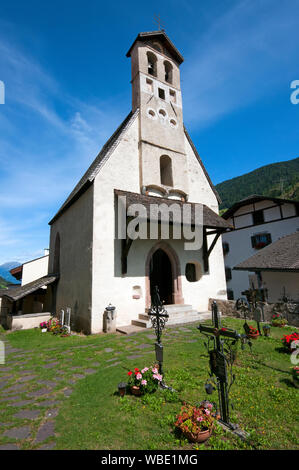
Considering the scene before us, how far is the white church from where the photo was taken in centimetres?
1121

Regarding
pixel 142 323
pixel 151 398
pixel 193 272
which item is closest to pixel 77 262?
pixel 142 323

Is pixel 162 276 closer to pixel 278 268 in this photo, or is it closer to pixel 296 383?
pixel 278 268

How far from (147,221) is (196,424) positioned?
8759mm

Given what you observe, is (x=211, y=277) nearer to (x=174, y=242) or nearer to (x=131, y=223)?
(x=174, y=242)

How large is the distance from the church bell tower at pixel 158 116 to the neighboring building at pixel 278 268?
292 inches

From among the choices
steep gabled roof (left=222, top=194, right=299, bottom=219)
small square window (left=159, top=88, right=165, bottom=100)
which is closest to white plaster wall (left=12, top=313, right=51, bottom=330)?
small square window (left=159, top=88, right=165, bottom=100)

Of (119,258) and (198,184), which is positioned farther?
(198,184)

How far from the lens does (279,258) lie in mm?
16266

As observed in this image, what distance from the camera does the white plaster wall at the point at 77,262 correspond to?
11234mm

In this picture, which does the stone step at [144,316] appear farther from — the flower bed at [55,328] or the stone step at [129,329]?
the flower bed at [55,328]

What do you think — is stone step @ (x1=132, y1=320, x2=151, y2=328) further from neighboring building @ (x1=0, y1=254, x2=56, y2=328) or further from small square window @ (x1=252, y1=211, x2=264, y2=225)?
small square window @ (x1=252, y1=211, x2=264, y2=225)

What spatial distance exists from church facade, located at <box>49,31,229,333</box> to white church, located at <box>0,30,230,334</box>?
49mm

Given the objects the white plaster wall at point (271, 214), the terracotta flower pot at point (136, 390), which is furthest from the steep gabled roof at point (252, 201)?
the terracotta flower pot at point (136, 390)
